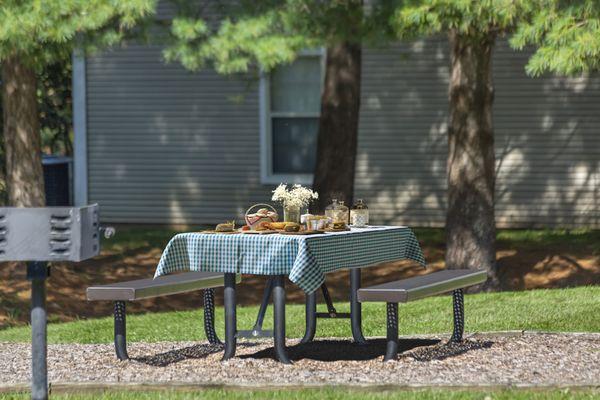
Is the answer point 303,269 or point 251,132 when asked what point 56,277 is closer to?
point 251,132

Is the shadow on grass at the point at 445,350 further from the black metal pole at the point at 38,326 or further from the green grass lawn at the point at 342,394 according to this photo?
the black metal pole at the point at 38,326

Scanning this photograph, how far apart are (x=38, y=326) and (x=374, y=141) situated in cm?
1407

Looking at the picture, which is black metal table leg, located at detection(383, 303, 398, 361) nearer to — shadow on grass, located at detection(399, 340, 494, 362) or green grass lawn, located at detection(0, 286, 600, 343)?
shadow on grass, located at detection(399, 340, 494, 362)

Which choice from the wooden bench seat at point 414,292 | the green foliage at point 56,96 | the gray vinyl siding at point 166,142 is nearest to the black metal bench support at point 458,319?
the wooden bench seat at point 414,292

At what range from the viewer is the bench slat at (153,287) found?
8.88m

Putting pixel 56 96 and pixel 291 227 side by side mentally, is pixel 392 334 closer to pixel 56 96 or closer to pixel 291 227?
pixel 291 227

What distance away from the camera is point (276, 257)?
852 centimetres

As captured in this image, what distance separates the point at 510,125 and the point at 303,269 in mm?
11548

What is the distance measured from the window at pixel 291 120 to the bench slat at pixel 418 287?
400 inches

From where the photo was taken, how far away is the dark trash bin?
21.8 metres

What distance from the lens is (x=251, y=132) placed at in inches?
806

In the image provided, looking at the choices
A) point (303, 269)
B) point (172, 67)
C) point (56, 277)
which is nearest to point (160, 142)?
point (172, 67)

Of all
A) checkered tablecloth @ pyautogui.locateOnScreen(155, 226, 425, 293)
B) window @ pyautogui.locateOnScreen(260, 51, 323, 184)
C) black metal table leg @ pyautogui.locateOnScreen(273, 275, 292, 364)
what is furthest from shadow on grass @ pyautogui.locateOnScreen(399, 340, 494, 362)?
window @ pyautogui.locateOnScreen(260, 51, 323, 184)

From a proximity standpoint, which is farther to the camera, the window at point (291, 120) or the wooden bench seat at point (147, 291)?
the window at point (291, 120)
